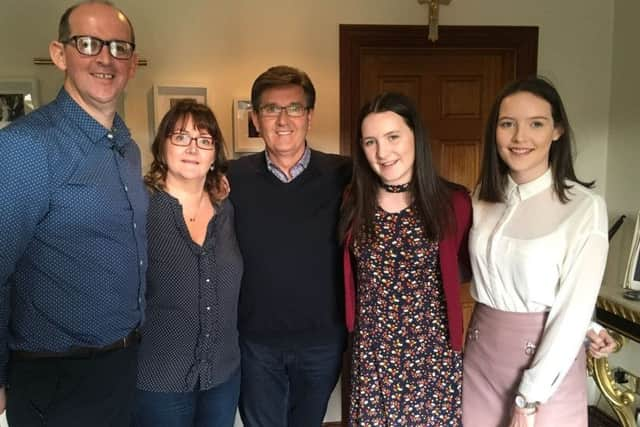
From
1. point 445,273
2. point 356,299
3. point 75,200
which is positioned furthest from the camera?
point 356,299

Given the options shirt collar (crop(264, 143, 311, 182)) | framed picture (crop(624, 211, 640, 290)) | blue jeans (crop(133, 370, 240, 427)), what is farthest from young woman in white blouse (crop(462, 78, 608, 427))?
framed picture (crop(624, 211, 640, 290))

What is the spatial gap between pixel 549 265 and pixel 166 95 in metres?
1.85

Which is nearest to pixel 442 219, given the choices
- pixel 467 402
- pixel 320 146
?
pixel 467 402

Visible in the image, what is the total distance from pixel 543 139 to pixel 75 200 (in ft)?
3.79

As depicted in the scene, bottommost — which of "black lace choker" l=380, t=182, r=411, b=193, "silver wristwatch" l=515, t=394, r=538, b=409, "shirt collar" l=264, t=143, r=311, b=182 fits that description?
"silver wristwatch" l=515, t=394, r=538, b=409

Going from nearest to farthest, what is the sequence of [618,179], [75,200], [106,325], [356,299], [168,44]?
[75,200] < [106,325] < [356,299] < [168,44] < [618,179]

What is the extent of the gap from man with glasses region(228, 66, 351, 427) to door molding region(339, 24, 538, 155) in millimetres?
880

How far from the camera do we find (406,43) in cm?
275

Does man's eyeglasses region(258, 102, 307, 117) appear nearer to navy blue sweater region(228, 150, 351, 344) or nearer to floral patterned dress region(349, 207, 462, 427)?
navy blue sweater region(228, 150, 351, 344)

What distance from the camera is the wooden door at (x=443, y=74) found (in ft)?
8.89

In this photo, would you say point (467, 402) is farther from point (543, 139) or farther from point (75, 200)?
point (75, 200)

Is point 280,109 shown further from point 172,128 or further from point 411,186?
point 411,186

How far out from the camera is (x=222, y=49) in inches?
103

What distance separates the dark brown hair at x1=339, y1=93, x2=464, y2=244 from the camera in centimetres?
154
